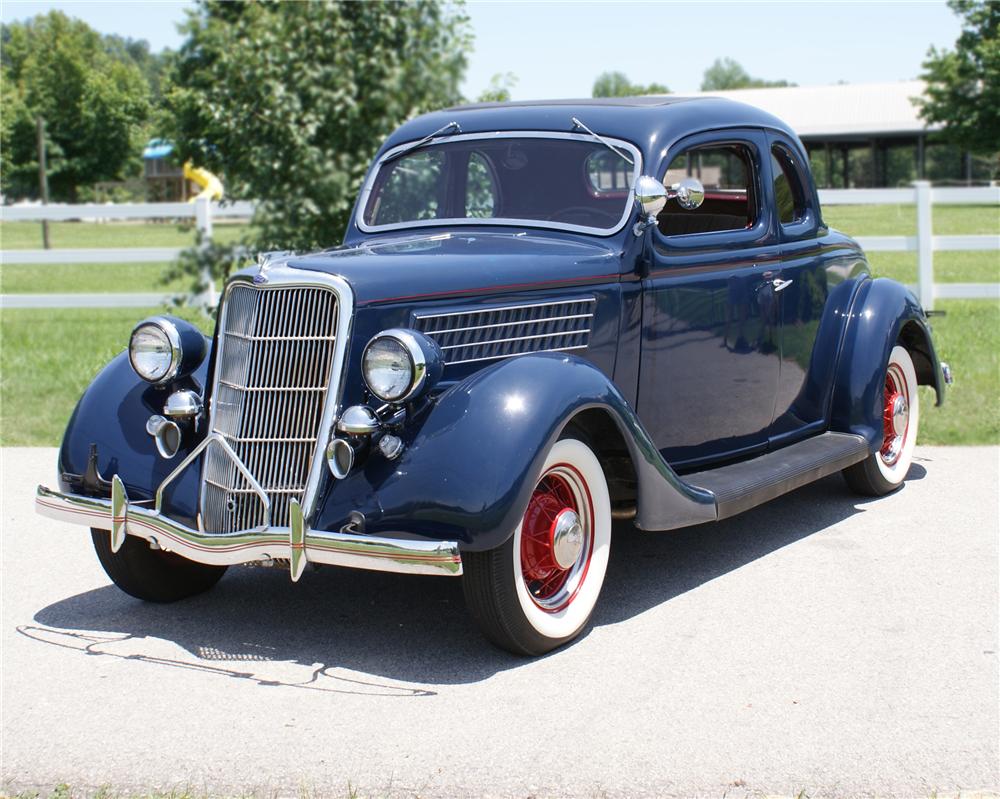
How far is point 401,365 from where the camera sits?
4203mm

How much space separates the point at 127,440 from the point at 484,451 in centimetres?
161

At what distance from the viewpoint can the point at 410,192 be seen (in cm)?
612

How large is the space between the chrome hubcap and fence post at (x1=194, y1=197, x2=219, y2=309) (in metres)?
8.36

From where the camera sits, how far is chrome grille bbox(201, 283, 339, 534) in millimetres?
4391

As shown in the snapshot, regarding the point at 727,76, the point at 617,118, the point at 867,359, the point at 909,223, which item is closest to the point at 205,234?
the point at 617,118

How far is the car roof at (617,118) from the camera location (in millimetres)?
5512

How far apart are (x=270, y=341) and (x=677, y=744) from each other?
6.60ft

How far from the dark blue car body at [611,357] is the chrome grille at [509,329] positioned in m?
0.02

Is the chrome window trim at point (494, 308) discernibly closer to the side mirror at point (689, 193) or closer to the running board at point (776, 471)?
the side mirror at point (689, 193)

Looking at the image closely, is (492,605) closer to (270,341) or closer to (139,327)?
(270,341)

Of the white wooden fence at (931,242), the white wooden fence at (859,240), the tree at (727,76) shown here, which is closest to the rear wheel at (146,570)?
the white wooden fence at (859,240)

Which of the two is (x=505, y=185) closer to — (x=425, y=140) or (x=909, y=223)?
(x=425, y=140)

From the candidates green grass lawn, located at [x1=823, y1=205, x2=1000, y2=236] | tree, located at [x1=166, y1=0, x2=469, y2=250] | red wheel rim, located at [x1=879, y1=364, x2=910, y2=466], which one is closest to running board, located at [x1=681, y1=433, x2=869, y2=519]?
red wheel rim, located at [x1=879, y1=364, x2=910, y2=466]

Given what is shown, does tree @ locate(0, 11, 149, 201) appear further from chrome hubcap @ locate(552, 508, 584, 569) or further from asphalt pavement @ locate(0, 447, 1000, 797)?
chrome hubcap @ locate(552, 508, 584, 569)
